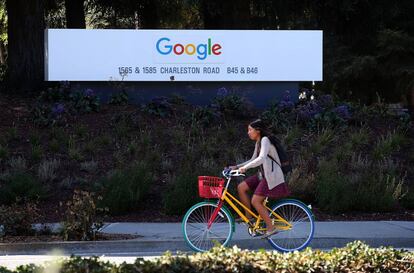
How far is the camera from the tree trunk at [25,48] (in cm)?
1848

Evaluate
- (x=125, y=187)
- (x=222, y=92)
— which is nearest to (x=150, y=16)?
(x=222, y=92)

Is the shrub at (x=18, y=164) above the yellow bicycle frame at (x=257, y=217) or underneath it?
above

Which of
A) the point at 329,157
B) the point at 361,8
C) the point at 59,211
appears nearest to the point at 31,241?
the point at 59,211

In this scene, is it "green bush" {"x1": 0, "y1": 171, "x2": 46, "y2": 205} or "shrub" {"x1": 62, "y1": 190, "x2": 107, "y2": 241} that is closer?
"shrub" {"x1": 62, "y1": 190, "x2": 107, "y2": 241}

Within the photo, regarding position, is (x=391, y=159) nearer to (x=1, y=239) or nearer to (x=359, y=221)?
(x=359, y=221)

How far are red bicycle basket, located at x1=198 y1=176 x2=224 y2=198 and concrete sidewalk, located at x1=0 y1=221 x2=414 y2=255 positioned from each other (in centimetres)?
113

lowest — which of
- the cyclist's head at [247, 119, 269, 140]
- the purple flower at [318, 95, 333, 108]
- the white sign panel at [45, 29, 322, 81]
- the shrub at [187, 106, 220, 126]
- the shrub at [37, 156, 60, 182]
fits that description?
the shrub at [37, 156, 60, 182]

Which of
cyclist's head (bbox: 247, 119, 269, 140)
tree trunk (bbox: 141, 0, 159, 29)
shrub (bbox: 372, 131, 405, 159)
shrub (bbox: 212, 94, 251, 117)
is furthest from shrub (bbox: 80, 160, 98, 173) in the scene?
tree trunk (bbox: 141, 0, 159, 29)

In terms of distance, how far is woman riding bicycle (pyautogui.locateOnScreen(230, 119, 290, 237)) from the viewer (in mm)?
8688

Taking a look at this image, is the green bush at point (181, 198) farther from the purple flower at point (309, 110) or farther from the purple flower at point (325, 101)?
the purple flower at point (325, 101)

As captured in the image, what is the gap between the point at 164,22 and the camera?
89.3 feet

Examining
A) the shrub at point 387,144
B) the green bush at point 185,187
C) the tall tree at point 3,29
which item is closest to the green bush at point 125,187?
the green bush at point 185,187

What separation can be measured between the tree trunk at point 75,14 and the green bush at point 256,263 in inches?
703

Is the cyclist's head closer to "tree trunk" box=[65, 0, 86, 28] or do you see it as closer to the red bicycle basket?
the red bicycle basket
